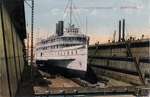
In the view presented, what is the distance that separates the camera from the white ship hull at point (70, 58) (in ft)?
145

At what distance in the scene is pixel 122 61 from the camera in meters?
45.5

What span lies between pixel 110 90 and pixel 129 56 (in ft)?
62.3

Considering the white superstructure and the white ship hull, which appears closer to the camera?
the white ship hull

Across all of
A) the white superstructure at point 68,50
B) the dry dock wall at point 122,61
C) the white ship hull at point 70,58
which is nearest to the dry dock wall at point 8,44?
the dry dock wall at point 122,61

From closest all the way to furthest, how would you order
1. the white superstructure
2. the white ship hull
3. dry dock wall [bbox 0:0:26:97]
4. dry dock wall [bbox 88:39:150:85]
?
dry dock wall [bbox 0:0:26:97] → dry dock wall [bbox 88:39:150:85] → the white ship hull → the white superstructure

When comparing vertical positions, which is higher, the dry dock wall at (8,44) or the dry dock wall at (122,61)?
the dry dock wall at (8,44)

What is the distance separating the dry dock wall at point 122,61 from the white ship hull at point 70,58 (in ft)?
15.9

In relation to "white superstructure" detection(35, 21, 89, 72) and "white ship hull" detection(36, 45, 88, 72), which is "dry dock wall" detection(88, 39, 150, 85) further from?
"white ship hull" detection(36, 45, 88, 72)

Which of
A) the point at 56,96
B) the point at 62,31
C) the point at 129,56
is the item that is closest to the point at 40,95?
the point at 56,96

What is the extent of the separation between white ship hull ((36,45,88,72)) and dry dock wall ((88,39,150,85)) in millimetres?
4860

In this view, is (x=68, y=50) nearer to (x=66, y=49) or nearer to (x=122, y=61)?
(x=66, y=49)

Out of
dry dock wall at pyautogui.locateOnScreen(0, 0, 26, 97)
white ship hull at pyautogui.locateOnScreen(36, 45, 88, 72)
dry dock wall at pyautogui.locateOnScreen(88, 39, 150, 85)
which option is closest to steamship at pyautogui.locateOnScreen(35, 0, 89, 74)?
white ship hull at pyautogui.locateOnScreen(36, 45, 88, 72)

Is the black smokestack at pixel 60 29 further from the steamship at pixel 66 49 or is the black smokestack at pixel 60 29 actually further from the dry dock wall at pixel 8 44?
the dry dock wall at pixel 8 44

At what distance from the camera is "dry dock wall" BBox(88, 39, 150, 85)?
39.0 metres
